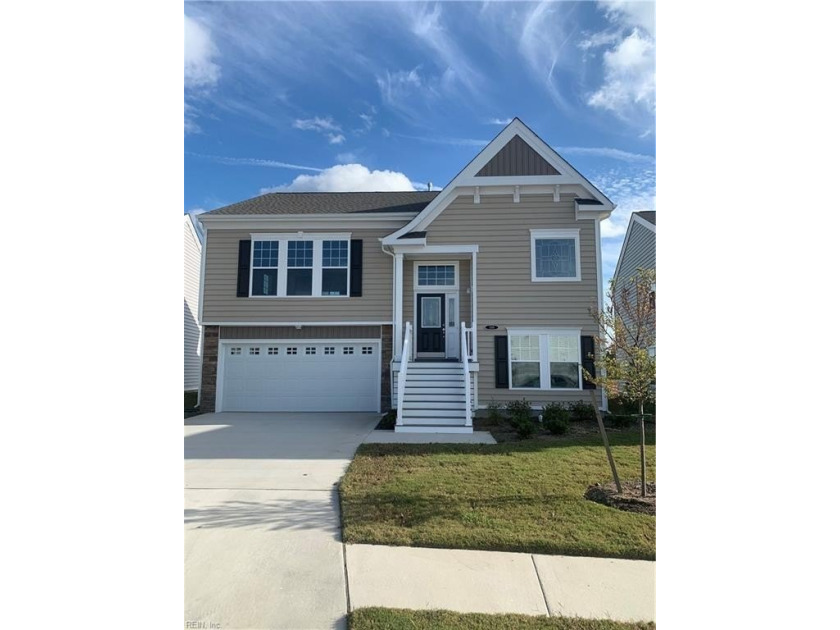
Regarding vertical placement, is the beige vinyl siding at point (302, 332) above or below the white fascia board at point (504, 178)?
below

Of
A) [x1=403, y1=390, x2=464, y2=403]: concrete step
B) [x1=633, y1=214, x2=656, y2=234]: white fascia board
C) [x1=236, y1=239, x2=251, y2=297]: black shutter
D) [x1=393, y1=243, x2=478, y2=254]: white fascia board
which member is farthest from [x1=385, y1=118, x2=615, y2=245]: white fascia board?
[x1=633, y1=214, x2=656, y2=234]: white fascia board

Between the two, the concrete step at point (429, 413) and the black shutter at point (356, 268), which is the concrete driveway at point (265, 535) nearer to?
the concrete step at point (429, 413)

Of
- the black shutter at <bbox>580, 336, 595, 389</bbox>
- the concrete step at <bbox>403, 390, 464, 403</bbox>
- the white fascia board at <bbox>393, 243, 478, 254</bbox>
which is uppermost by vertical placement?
the white fascia board at <bbox>393, 243, 478, 254</bbox>

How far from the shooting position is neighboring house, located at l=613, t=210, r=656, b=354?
51.1 ft

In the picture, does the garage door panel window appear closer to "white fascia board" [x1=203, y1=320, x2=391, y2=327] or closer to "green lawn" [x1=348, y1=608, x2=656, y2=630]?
"white fascia board" [x1=203, y1=320, x2=391, y2=327]

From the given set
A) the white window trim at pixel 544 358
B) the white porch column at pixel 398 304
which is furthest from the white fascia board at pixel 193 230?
the white window trim at pixel 544 358

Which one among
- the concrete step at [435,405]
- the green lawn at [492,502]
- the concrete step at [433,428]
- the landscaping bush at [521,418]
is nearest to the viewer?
the green lawn at [492,502]

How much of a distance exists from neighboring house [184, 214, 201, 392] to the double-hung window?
21.7 feet

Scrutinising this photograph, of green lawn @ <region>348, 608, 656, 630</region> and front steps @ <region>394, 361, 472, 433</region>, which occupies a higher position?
front steps @ <region>394, 361, 472, 433</region>

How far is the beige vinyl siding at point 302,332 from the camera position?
40.3ft

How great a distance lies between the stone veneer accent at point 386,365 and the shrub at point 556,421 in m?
4.12
